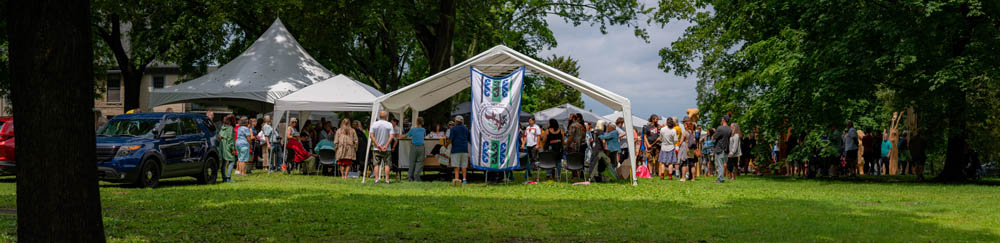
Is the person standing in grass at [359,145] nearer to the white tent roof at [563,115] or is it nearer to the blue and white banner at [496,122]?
the blue and white banner at [496,122]

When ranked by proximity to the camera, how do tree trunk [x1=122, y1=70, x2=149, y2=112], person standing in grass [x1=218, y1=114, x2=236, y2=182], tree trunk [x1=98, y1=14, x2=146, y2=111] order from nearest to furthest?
person standing in grass [x1=218, y1=114, x2=236, y2=182] → tree trunk [x1=122, y1=70, x2=149, y2=112] → tree trunk [x1=98, y1=14, x2=146, y2=111]

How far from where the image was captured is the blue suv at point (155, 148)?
50.0ft

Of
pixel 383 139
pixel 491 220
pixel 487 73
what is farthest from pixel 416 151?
pixel 491 220

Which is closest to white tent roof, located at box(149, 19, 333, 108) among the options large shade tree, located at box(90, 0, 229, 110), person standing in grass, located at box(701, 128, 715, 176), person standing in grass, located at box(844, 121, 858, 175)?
large shade tree, located at box(90, 0, 229, 110)

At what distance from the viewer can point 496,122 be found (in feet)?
58.0

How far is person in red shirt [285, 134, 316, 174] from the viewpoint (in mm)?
22016

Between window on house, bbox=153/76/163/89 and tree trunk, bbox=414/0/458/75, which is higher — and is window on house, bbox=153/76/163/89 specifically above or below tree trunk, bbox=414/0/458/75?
above

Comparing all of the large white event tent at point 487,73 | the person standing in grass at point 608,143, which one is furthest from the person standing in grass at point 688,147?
the large white event tent at point 487,73

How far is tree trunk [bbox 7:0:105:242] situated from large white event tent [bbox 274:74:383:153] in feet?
56.8

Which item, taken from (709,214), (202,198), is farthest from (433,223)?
(202,198)

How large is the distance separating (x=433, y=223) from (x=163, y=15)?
27.4 metres

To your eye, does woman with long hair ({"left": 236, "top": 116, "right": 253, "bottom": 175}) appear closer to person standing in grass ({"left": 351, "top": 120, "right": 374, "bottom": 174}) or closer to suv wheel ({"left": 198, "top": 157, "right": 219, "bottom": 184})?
person standing in grass ({"left": 351, "top": 120, "right": 374, "bottom": 174})

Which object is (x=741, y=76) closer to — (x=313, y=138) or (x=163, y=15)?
(x=313, y=138)

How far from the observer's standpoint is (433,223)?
9.65 meters
